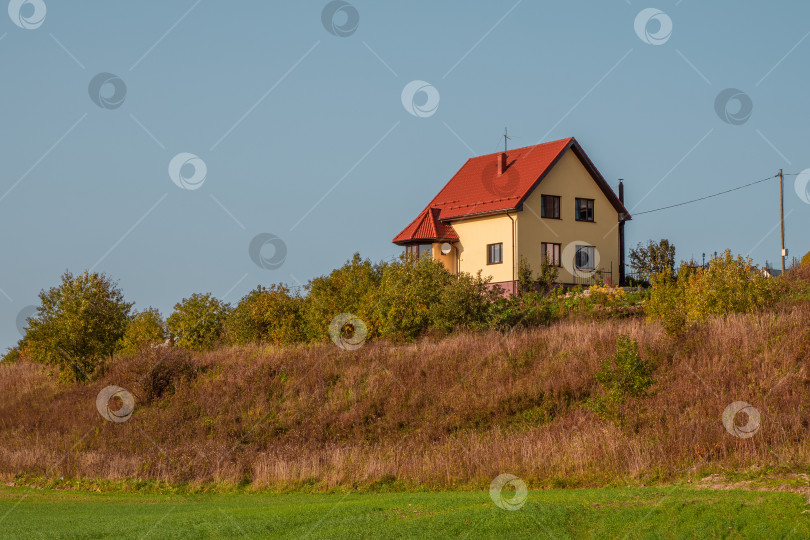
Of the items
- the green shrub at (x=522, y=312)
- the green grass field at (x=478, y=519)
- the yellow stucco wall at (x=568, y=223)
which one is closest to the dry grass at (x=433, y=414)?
the green shrub at (x=522, y=312)

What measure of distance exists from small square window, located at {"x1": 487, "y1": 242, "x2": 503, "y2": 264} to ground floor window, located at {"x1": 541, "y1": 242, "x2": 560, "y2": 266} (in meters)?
2.42

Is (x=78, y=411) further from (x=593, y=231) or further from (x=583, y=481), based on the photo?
(x=593, y=231)

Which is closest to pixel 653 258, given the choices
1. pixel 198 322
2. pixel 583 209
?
pixel 583 209

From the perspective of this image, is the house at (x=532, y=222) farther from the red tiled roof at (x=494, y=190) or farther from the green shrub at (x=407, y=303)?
the green shrub at (x=407, y=303)

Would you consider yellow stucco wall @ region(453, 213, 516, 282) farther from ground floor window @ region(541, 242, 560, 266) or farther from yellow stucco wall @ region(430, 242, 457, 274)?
ground floor window @ region(541, 242, 560, 266)

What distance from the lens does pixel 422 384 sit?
102 ft

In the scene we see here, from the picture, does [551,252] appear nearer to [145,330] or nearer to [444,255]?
[444,255]

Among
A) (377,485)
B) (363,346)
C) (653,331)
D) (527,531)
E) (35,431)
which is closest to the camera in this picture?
(527,531)

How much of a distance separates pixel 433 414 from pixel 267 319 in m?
16.6

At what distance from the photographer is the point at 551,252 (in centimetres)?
5019

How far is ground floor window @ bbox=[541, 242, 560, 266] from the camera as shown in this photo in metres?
49.9

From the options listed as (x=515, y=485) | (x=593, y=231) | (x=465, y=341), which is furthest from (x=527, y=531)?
(x=593, y=231)

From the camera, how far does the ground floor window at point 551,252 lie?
49875 mm

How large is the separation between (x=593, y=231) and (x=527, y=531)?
134 ft
